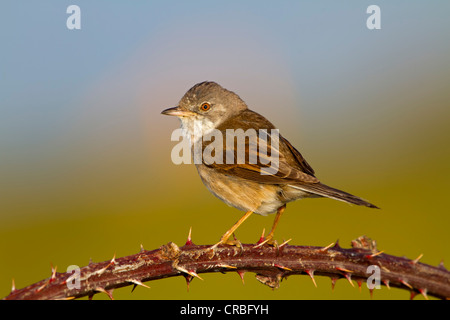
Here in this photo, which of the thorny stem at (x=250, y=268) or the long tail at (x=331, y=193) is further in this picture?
the long tail at (x=331, y=193)

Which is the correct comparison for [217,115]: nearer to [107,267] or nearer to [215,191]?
[215,191]

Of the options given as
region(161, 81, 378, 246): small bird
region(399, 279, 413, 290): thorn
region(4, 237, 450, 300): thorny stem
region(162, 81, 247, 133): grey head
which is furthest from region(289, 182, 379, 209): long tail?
region(162, 81, 247, 133): grey head

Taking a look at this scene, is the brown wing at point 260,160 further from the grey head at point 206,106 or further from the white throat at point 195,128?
the grey head at point 206,106

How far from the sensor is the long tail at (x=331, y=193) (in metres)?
3.25

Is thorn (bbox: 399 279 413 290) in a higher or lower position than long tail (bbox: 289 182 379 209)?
lower

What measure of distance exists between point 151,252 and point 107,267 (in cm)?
30

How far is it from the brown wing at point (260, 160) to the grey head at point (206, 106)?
56cm

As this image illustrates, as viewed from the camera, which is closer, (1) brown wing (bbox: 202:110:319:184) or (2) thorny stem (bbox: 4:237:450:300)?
(2) thorny stem (bbox: 4:237:450:300)

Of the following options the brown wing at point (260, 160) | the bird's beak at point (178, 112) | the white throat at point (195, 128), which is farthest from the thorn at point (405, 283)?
the bird's beak at point (178, 112)

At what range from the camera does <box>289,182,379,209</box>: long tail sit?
128 inches

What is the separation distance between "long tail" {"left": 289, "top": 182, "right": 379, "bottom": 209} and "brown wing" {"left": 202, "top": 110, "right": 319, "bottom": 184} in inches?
2.2

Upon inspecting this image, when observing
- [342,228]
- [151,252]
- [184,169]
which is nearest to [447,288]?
[151,252]

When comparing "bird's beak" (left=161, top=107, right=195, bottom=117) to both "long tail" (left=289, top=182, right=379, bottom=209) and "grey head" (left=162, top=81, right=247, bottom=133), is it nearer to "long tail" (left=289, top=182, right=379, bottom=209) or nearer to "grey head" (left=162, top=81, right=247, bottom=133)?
"grey head" (left=162, top=81, right=247, bottom=133)

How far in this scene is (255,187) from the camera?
4.27 metres
